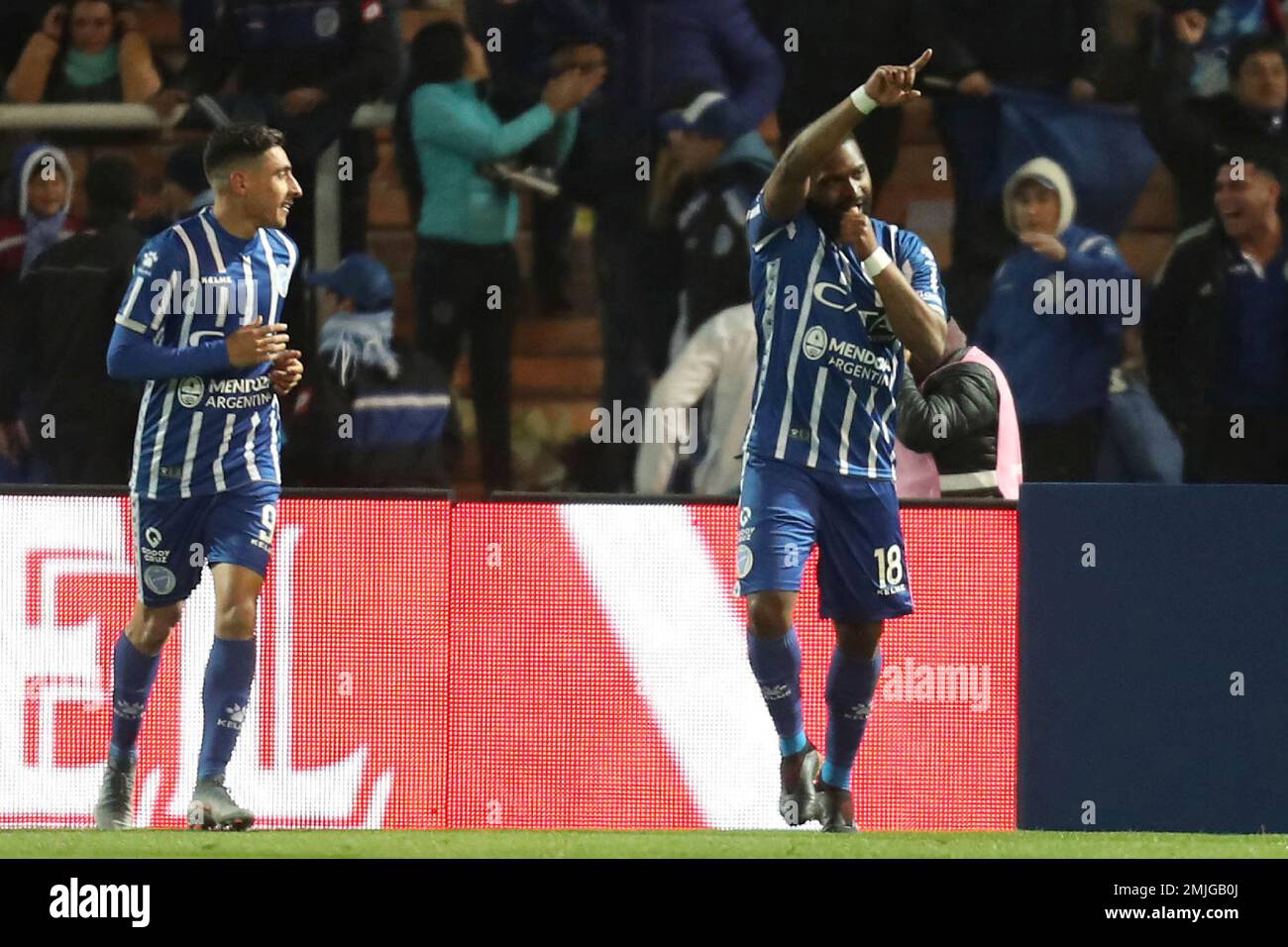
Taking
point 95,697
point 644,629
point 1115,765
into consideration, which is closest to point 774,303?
point 644,629

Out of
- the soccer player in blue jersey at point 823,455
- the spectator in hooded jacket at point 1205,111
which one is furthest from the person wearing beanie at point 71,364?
the spectator in hooded jacket at point 1205,111

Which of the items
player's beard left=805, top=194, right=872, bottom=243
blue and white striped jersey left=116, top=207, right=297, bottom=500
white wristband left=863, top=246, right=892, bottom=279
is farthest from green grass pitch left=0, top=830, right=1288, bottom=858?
player's beard left=805, top=194, right=872, bottom=243

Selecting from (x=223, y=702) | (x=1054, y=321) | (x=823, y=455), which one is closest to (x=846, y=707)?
(x=823, y=455)

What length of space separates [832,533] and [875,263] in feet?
2.60

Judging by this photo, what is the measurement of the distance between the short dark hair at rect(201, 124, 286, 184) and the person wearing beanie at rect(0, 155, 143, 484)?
250 cm

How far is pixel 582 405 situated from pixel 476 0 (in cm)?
166

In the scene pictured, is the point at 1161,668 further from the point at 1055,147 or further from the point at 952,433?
the point at 1055,147

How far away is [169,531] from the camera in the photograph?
22.6 feet

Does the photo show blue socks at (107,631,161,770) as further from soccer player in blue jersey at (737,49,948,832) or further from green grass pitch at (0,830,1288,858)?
soccer player in blue jersey at (737,49,948,832)

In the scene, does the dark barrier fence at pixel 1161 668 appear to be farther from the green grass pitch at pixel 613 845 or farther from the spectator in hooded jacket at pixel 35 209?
the spectator in hooded jacket at pixel 35 209

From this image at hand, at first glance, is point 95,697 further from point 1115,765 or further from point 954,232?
point 954,232

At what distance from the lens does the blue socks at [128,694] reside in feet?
22.8

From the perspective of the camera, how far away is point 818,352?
22.1 feet

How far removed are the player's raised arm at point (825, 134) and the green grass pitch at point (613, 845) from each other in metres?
1.74
